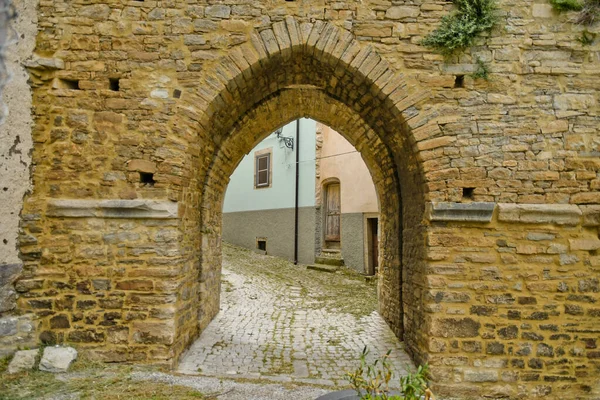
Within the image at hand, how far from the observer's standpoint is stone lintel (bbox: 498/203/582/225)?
3582 millimetres

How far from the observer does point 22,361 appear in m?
3.40

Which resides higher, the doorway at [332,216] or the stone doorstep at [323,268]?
the doorway at [332,216]

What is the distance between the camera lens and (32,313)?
3547 millimetres

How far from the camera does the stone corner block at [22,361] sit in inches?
133

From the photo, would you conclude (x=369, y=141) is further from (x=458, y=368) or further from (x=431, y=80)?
(x=458, y=368)

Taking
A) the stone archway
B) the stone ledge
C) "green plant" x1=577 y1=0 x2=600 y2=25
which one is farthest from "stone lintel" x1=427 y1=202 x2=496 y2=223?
the stone ledge

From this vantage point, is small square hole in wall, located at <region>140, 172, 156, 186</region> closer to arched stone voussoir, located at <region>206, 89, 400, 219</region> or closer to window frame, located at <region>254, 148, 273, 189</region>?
arched stone voussoir, located at <region>206, 89, 400, 219</region>

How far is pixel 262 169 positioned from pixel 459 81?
9280 mm

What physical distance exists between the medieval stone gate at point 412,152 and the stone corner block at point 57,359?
0.12 metres

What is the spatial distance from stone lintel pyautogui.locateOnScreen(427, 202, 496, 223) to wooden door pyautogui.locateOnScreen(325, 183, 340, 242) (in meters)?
7.29

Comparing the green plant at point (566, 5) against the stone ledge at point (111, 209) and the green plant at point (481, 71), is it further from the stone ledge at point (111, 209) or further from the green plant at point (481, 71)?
the stone ledge at point (111, 209)

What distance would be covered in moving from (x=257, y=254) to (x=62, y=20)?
916 cm

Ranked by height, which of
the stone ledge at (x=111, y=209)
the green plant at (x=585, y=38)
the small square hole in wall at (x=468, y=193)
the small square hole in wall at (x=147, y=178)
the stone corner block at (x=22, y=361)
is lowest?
the stone corner block at (x=22, y=361)

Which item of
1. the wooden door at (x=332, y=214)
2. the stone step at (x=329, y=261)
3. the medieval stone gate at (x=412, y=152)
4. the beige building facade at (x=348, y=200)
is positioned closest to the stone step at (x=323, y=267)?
the stone step at (x=329, y=261)
